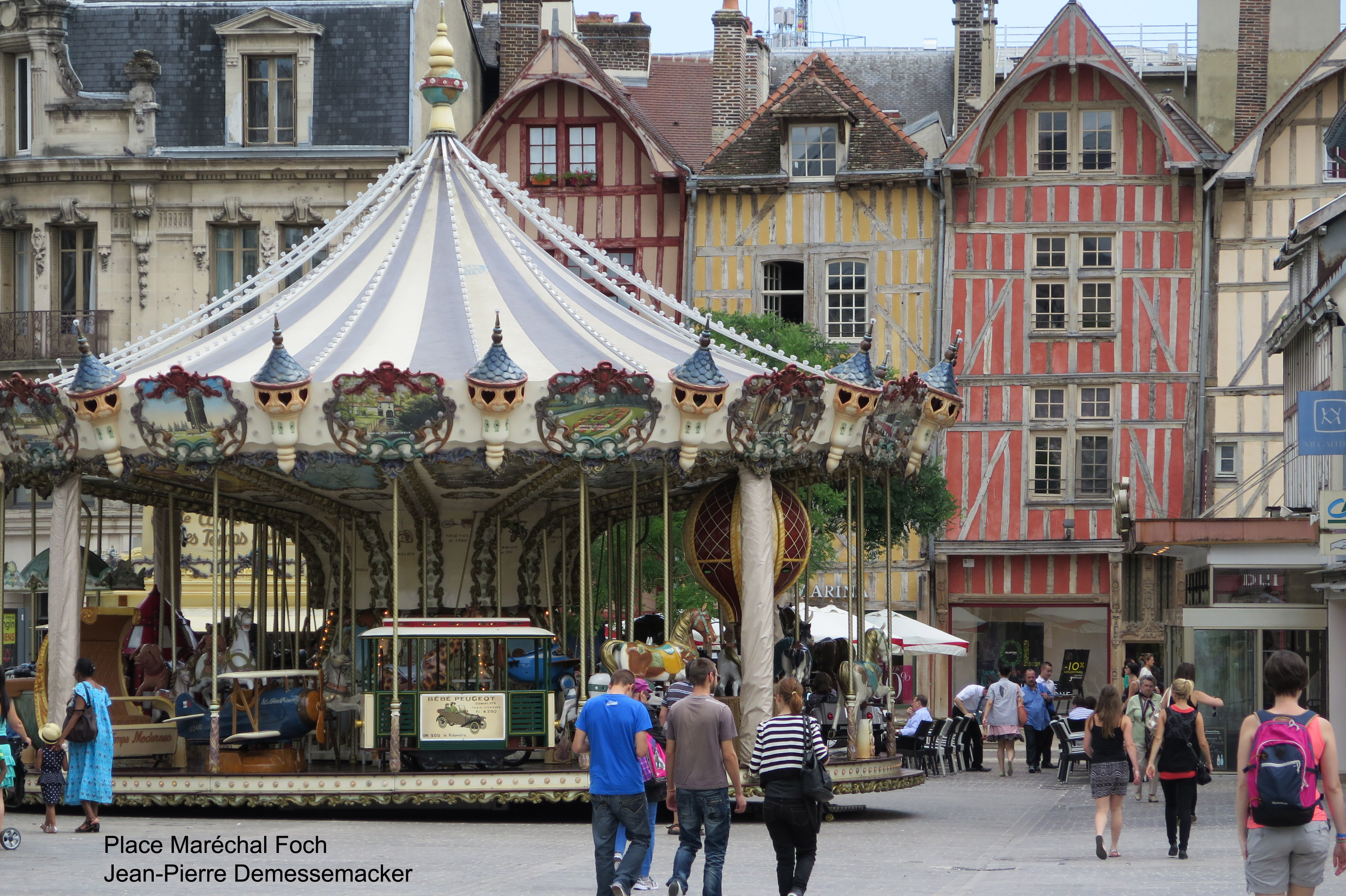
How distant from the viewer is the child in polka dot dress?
14602 millimetres

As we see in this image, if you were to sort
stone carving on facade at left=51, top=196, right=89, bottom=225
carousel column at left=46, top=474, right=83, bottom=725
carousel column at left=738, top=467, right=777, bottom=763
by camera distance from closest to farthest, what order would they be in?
carousel column at left=46, top=474, right=83, bottom=725 → carousel column at left=738, top=467, right=777, bottom=763 → stone carving on facade at left=51, top=196, right=89, bottom=225

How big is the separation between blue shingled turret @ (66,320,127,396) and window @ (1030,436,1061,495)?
20213 millimetres

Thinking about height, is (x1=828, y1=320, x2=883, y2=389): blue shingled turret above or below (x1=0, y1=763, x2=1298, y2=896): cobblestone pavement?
above

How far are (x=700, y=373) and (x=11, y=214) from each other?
785 inches

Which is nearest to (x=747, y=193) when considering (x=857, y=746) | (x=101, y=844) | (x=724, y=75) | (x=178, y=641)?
(x=724, y=75)

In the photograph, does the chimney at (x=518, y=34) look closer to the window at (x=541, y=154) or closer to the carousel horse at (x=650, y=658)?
the window at (x=541, y=154)

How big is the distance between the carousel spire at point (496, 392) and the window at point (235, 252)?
58.2ft

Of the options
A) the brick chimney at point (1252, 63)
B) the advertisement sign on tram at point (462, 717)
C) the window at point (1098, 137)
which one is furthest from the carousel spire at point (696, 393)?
the brick chimney at point (1252, 63)

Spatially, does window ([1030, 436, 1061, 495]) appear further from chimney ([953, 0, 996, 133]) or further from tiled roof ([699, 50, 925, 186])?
chimney ([953, 0, 996, 133])

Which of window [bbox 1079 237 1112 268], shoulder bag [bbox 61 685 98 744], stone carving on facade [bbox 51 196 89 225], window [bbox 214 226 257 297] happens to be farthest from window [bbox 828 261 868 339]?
shoulder bag [bbox 61 685 98 744]

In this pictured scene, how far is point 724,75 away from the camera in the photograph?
37938mm

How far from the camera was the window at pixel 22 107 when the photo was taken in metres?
33.6

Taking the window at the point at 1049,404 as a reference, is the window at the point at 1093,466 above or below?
below

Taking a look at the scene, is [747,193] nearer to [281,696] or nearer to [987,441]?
[987,441]
